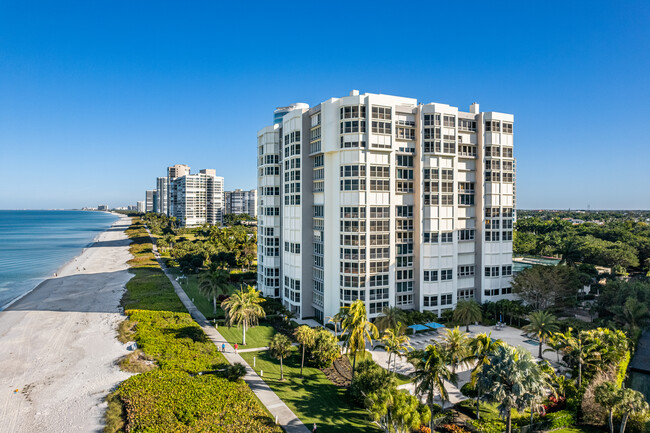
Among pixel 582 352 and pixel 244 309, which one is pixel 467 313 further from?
pixel 244 309

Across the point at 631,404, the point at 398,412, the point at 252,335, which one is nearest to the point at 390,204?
the point at 252,335

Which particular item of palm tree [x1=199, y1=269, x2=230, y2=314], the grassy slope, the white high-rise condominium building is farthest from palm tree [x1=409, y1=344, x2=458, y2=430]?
palm tree [x1=199, y1=269, x2=230, y2=314]

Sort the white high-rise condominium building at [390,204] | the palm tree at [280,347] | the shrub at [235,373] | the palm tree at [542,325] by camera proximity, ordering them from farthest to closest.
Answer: the white high-rise condominium building at [390,204] < the palm tree at [542,325] < the palm tree at [280,347] < the shrub at [235,373]

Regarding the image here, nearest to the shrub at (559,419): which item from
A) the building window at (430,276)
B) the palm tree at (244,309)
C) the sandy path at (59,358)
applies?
the building window at (430,276)

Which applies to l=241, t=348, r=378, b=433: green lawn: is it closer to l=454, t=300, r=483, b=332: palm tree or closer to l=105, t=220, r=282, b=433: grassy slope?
l=105, t=220, r=282, b=433: grassy slope

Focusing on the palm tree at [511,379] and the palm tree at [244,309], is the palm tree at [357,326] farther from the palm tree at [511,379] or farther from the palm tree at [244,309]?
the palm tree at [244,309]

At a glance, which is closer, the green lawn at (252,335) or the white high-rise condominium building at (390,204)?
the green lawn at (252,335)
